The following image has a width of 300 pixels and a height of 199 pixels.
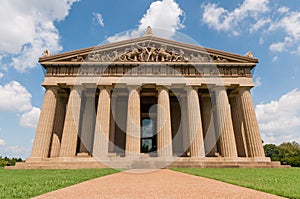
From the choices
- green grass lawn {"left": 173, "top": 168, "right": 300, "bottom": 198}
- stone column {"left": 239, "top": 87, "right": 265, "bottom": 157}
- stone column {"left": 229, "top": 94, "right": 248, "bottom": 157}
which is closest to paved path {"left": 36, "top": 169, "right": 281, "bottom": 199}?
green grass lawn {"left": 173, "top": 168, "right": 300, "bottom": 198}

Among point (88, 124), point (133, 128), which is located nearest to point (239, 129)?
point (133, 128)

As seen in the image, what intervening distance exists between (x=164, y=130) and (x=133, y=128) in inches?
149

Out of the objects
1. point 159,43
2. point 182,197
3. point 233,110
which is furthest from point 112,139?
point 182,197

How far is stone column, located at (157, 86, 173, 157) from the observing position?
2436 centimetres

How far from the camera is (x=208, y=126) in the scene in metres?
30.2

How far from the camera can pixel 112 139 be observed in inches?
1190

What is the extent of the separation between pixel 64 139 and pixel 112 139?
704cm

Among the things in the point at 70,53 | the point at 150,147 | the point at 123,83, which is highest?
the point at 70,53

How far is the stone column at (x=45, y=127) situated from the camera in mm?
25000

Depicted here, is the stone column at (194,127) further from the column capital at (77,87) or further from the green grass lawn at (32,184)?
the green grass lawn at (32,184)

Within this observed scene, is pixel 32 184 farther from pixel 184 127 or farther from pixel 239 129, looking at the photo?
pixel 239 129

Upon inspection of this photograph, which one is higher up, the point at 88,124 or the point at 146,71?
the point at 146,71

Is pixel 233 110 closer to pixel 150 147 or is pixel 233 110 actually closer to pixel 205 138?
pixel 205 138

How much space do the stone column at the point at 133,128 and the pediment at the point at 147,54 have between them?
492 centimetres
